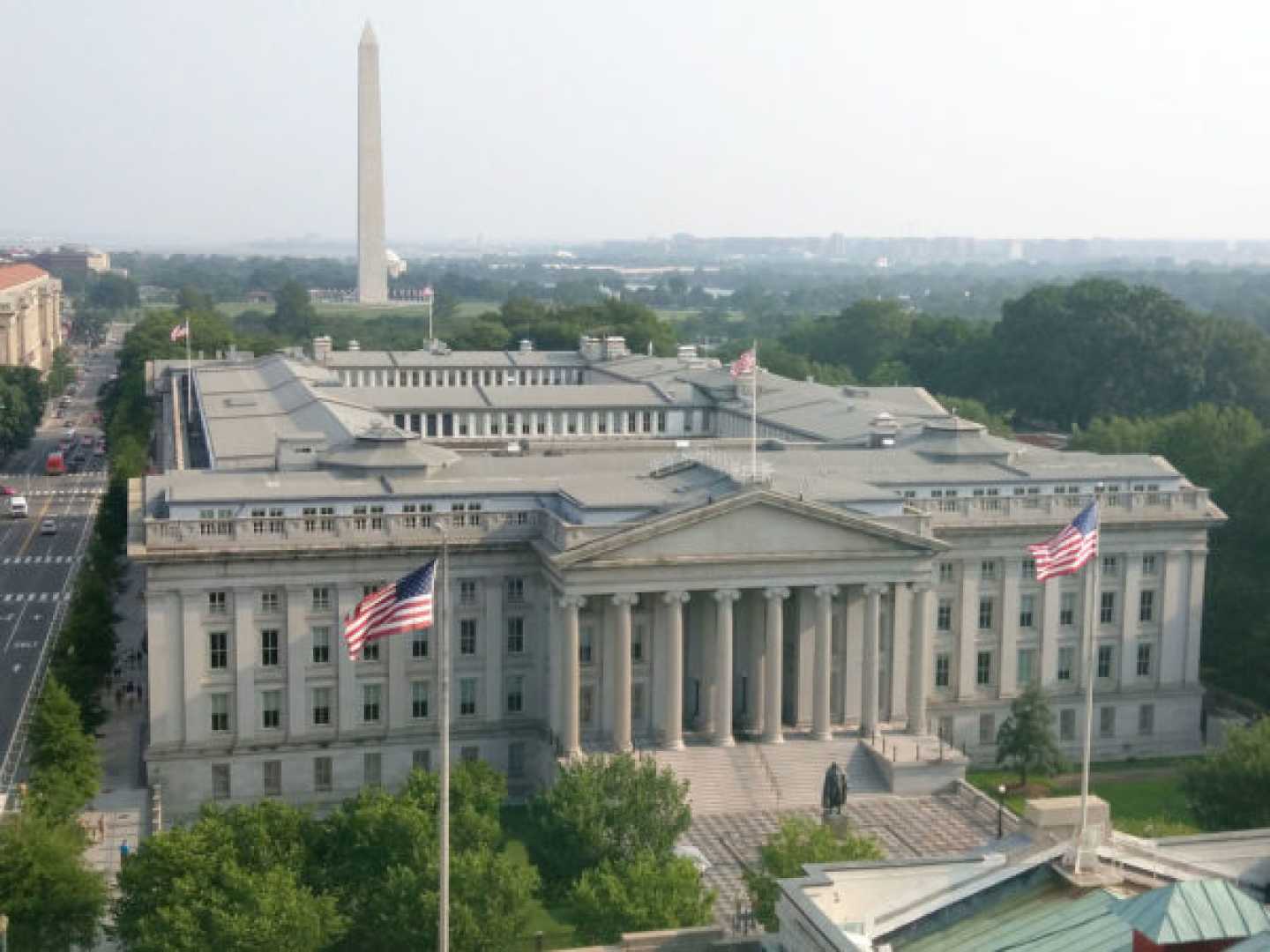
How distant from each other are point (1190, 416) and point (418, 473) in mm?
69605

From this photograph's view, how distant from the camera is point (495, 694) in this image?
77.9 m

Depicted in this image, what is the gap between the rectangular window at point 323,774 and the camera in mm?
75875

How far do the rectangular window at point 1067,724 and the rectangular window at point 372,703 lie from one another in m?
33.1

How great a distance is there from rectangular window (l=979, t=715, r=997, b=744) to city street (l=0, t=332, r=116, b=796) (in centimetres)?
4453

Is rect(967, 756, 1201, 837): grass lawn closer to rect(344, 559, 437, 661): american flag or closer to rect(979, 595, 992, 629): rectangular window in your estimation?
rect(979, 595, 992, 629): rectangular window

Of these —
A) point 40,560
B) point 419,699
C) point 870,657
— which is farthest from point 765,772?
point 40,560

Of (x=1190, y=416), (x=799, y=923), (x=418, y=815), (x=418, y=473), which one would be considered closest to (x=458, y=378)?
(x=1190, y=416)

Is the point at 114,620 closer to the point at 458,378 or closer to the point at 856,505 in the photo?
the point at 856,505

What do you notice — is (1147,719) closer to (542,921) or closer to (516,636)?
(516,636)

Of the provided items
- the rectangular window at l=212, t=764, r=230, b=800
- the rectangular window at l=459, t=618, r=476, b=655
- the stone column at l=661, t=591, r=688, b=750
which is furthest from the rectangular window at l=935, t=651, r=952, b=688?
the rectangular window at l=212, t=764, r=230, b=800

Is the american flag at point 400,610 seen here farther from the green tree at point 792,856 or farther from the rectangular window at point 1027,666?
the rectangular window at point 1027,666

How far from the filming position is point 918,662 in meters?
77.9

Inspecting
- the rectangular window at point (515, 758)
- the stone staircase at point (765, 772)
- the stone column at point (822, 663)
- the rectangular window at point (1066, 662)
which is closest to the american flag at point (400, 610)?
the stone staircase at point (765, 772)

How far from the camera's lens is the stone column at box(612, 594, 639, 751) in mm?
74125
